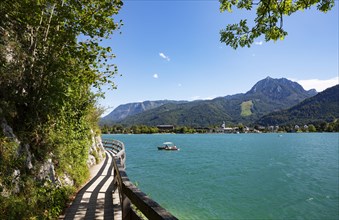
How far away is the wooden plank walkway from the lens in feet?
25.2

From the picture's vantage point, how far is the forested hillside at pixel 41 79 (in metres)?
7.33

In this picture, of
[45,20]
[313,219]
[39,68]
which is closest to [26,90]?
[39,68]

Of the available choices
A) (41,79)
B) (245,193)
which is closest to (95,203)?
(41,79)

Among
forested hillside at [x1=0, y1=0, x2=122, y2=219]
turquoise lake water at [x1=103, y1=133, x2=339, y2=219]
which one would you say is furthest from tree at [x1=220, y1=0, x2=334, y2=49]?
turquoise lake water at [x1=103, y1=133, x2=339, y2=219]

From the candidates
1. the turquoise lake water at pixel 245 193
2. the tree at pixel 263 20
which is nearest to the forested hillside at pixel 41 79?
the tree at pixel 263 20

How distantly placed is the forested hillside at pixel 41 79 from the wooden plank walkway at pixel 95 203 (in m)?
0.51

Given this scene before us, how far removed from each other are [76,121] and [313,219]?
16.9 m

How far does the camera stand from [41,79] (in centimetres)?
892

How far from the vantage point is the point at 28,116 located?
870cm

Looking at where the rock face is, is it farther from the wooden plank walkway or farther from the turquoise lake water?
the turquoise lake water

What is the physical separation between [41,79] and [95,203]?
16.0ft

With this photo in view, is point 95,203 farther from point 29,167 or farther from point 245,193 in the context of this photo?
point 245,193

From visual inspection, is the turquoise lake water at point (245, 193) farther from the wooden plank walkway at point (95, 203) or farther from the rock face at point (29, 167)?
the rock face at point (29, 167)

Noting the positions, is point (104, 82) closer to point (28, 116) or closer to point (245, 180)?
point (28, 116)
